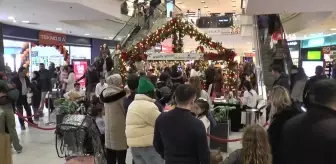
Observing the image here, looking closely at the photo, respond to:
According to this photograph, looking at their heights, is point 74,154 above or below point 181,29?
below

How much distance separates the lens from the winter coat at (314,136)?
2105mm

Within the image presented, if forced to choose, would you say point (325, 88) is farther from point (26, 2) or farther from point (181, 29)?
point (26, 2)

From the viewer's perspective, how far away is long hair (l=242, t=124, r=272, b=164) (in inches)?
92.3

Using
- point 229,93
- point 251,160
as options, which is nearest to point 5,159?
point 251,160

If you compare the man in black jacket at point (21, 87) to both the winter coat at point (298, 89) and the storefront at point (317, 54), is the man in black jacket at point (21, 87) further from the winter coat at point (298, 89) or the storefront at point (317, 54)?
the storefront at point (317, 54)

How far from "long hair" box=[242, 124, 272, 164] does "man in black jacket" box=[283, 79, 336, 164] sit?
19 cm

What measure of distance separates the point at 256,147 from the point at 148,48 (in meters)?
7.74

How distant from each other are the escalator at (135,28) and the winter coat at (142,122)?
10.8 metres

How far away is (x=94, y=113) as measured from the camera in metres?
5.07

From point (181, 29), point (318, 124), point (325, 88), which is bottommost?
point (318, 124)

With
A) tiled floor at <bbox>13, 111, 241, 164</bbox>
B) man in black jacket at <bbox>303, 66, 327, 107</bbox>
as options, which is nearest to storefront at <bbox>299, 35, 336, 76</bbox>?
man in black jacket at <bbox>303, 66, 327, 107</bbox>

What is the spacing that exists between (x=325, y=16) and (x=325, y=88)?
11626 mm

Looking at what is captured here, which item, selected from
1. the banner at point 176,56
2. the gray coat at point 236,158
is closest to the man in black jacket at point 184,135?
the gray coat at point 236,158

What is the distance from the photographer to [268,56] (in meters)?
12.6
